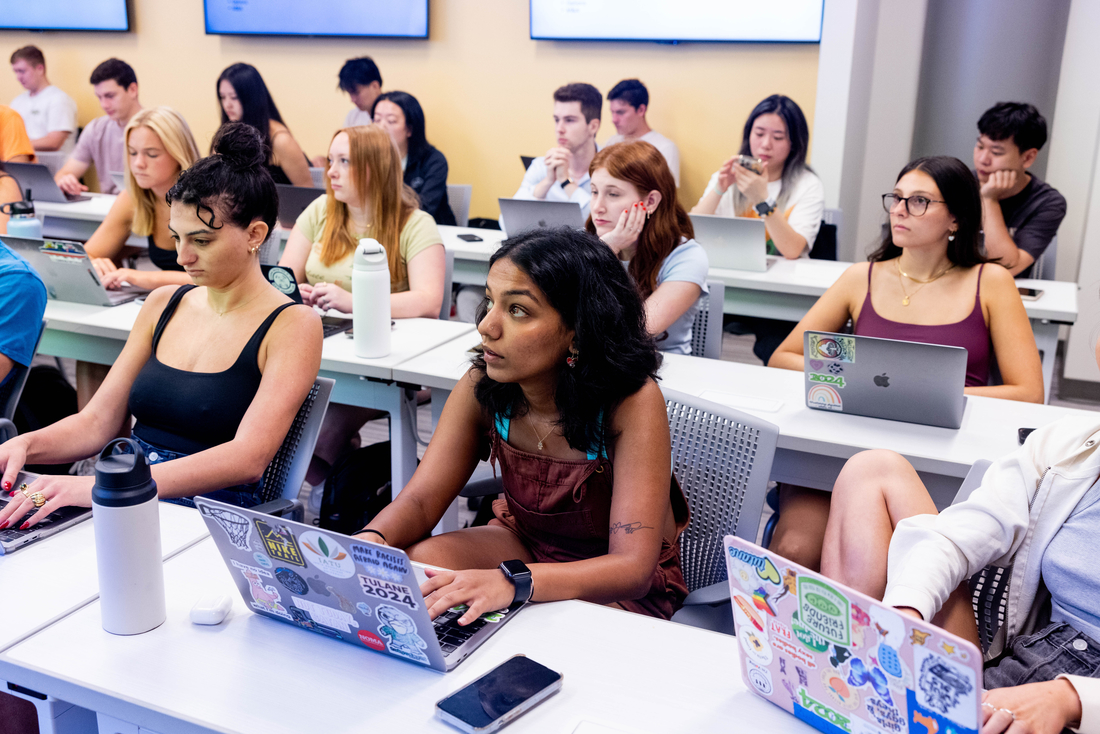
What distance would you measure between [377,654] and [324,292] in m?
1.63

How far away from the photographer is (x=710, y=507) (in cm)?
161

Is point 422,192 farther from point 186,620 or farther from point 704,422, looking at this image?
point 186,620

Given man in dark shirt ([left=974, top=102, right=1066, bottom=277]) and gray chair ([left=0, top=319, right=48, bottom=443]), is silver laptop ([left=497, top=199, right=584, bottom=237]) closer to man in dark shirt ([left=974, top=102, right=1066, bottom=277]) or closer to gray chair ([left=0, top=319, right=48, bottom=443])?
man in dark shirt ([left=974, top=102, right=1066, bottom=277])

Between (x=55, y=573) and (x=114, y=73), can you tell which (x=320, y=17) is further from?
(x=55, y=573)

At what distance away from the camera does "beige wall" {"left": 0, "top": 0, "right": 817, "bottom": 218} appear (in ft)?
16.4

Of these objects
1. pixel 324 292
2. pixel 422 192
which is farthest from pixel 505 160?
pixel 324 292

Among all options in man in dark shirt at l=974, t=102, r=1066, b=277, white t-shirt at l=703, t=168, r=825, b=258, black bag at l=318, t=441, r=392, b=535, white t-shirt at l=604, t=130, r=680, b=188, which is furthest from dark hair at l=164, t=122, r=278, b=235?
white t-shirt at l=604, t=130, r=680, b=188

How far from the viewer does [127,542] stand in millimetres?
1051

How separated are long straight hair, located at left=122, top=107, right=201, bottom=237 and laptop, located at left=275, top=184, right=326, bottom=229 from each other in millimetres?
740

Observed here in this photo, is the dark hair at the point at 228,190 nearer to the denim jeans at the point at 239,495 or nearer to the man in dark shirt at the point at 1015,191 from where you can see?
the denim jeans at the point at 239,495

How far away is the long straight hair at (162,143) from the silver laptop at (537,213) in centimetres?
107

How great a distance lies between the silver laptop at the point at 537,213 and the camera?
3211mm

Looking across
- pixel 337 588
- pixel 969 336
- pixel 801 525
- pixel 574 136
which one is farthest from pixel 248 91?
pixel 337 588

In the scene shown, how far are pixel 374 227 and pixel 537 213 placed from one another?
71 centimetres
